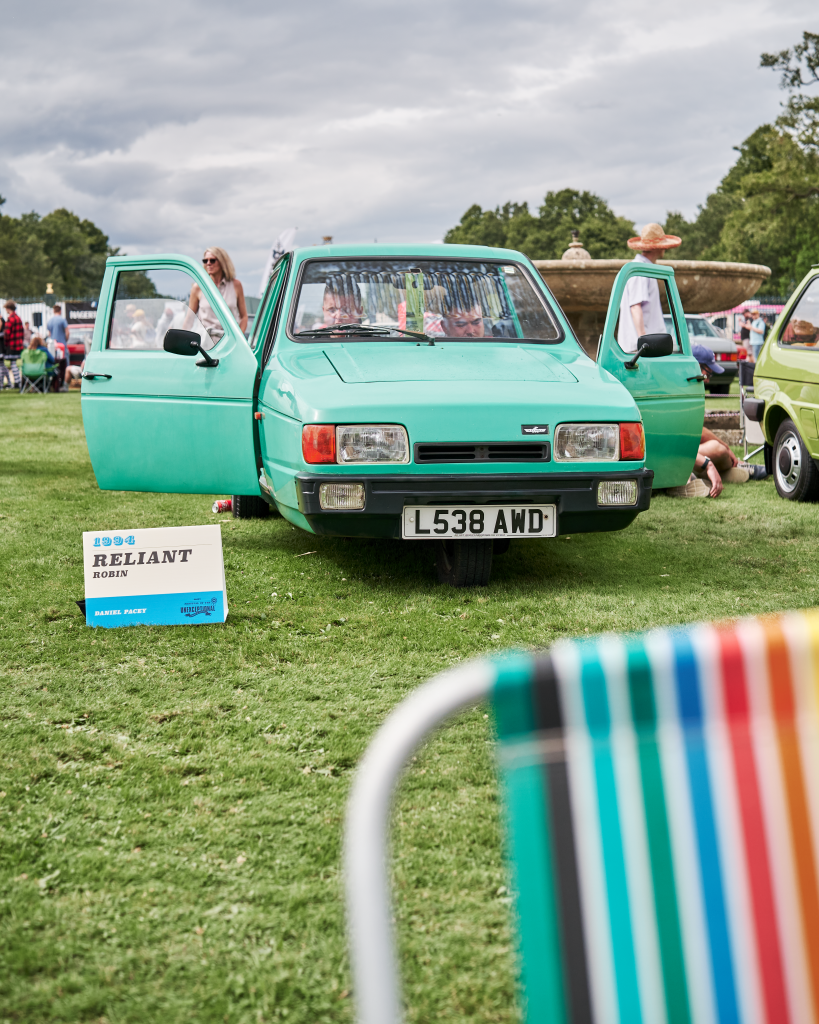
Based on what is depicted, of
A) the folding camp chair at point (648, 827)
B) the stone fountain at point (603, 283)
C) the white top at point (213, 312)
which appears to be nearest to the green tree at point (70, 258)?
the stone fountain at point (603, 283)


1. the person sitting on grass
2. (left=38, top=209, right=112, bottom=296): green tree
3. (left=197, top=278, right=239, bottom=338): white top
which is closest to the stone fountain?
the person sitting on grass

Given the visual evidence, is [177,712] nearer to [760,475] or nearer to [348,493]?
[348,493]

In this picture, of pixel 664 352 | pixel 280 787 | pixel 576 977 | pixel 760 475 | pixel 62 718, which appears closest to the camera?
pixel 576 977

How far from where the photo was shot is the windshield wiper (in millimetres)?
5797

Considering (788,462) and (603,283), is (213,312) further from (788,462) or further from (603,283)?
(603,283)

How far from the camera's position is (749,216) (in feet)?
160

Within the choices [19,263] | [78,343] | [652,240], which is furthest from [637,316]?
[19,263]

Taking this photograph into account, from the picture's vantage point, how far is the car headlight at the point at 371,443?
15.6 feet

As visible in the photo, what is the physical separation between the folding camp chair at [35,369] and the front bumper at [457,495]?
66.5 ft

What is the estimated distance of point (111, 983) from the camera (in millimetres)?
2027

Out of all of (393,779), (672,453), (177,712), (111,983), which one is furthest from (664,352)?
(393,779)

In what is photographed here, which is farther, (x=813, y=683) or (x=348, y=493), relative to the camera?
(x=348, y=493)

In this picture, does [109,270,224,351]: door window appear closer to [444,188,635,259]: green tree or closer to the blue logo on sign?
the blue logo on sign

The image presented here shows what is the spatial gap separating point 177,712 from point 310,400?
180cm
